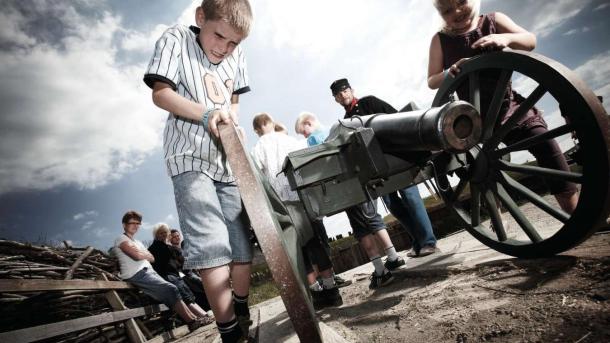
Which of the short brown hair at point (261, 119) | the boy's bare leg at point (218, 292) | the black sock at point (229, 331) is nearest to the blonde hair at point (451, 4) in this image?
the short brown hair at point (261, 119)

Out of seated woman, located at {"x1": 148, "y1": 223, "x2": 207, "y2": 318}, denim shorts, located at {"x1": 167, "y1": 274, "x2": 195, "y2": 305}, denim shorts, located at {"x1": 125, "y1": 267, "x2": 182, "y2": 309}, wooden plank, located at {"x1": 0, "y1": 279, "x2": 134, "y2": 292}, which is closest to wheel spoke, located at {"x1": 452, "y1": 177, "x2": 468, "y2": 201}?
wooden plank, located at {"x1": 0, "y1": 279, "x2": 134, "y2": 292}

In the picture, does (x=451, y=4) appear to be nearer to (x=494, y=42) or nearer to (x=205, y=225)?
(x=494, y=42)

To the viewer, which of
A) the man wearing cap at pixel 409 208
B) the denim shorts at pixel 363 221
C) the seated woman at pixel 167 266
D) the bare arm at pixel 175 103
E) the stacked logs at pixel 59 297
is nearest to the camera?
the bare arm at pixel 175 103

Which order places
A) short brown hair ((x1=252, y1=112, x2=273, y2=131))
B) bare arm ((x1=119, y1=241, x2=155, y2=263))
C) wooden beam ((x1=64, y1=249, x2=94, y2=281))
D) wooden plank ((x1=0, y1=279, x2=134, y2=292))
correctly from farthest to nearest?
1. bare arm ((x1=119, y1=241, x2=155, y2=263))
2. wooden beam ((x1=64, y1=249, x2=94, y2=281))
3. short brown hair ((x1=252, y1=112, x2=273, y2=131))
4. wooden plank ((x1=0, y1=279, x2=134, y2=292))

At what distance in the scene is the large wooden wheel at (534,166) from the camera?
1.25m

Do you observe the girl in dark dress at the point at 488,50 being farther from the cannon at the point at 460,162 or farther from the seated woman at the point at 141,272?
the seated woman at the point at 141,272

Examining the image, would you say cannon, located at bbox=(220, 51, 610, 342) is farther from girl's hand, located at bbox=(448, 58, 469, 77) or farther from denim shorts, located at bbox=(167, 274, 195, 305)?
denim shorts, located at bbox=(167, 274, 195, 305)

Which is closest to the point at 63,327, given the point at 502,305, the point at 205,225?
the point at 205,225

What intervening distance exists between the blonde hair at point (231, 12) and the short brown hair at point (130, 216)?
4.02m

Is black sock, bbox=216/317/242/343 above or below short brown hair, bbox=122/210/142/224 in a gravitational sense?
below

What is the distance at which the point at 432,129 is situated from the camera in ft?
4.26

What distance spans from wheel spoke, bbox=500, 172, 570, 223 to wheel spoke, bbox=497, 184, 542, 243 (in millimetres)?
67

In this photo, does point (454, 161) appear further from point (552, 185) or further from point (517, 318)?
point (517, 318)

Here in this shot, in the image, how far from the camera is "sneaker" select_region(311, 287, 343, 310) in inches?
97.0
